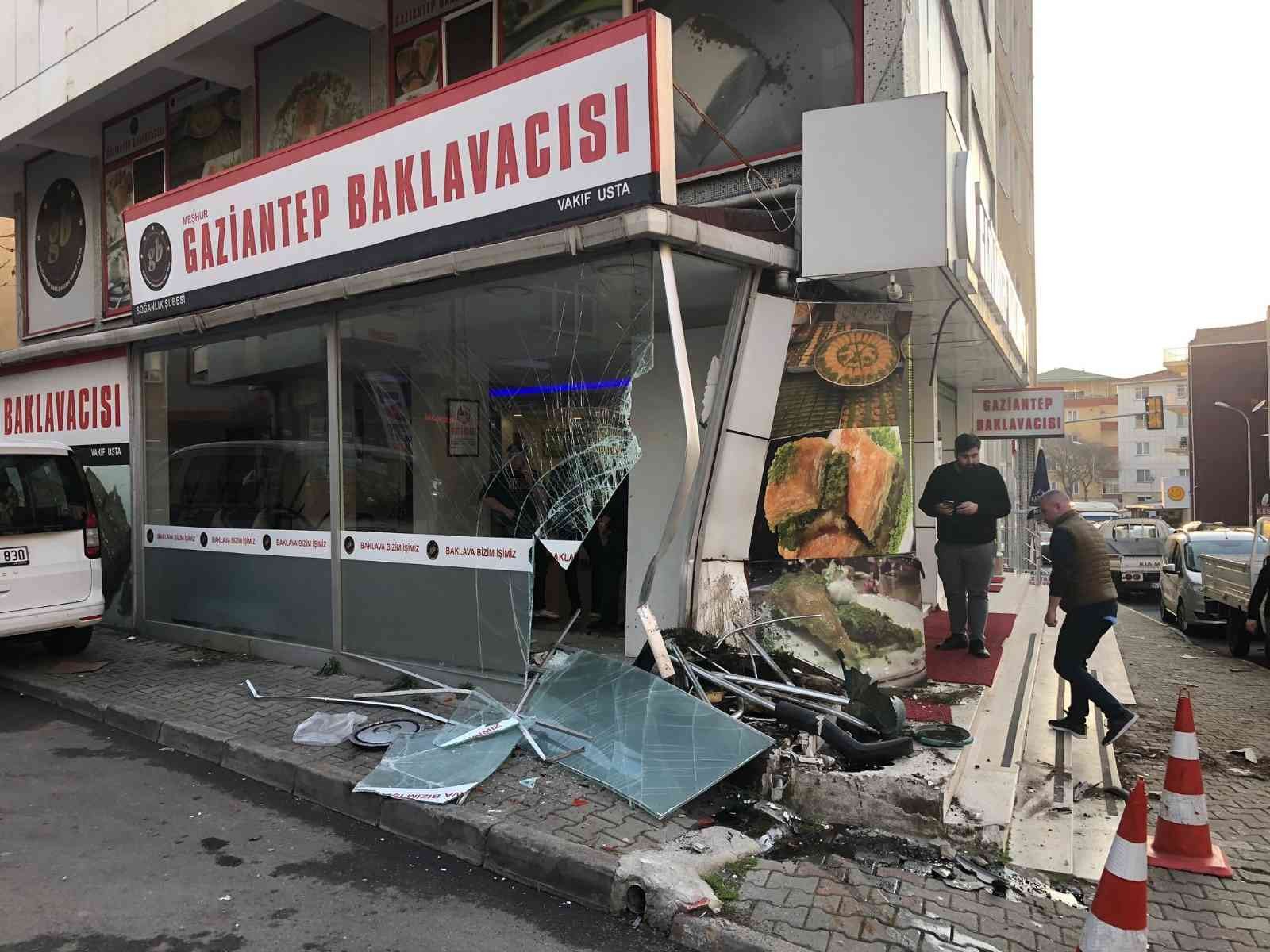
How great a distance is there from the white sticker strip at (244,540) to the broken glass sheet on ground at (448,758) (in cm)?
260

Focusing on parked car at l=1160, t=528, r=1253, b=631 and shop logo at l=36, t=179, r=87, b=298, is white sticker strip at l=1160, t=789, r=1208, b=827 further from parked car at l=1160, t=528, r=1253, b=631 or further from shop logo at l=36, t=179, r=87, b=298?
shop logo at l=36, t=179, r=87, b=298

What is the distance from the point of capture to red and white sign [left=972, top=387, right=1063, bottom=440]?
12.2 m

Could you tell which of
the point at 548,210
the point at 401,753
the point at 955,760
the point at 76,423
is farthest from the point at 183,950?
the point at 76,423

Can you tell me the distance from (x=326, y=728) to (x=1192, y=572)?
521 inches

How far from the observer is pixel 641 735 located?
4922 mm

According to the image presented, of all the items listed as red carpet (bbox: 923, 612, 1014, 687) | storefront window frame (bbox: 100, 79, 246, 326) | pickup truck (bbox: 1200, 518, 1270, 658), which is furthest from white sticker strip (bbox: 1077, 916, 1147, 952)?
storefront window frame (bbox: 100, 79, 246, 326)

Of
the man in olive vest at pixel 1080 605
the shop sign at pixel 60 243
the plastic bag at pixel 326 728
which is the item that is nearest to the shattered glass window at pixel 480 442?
the plastic bag at pixel 326 728

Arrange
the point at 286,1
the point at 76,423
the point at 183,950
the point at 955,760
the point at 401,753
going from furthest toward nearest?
the point at 76,423, the point at 286,1, the point at 401,753, the point at 955,760, the point at 183,950

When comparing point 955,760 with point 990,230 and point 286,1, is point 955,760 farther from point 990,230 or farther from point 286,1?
point 286,1

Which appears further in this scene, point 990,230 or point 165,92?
point 165,92

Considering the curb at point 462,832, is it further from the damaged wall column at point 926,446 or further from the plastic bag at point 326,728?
the damaged wall column at point 926,446

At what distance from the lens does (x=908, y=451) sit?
6211 millimetres

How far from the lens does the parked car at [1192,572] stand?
1262 cm

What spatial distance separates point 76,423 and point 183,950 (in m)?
8.55
